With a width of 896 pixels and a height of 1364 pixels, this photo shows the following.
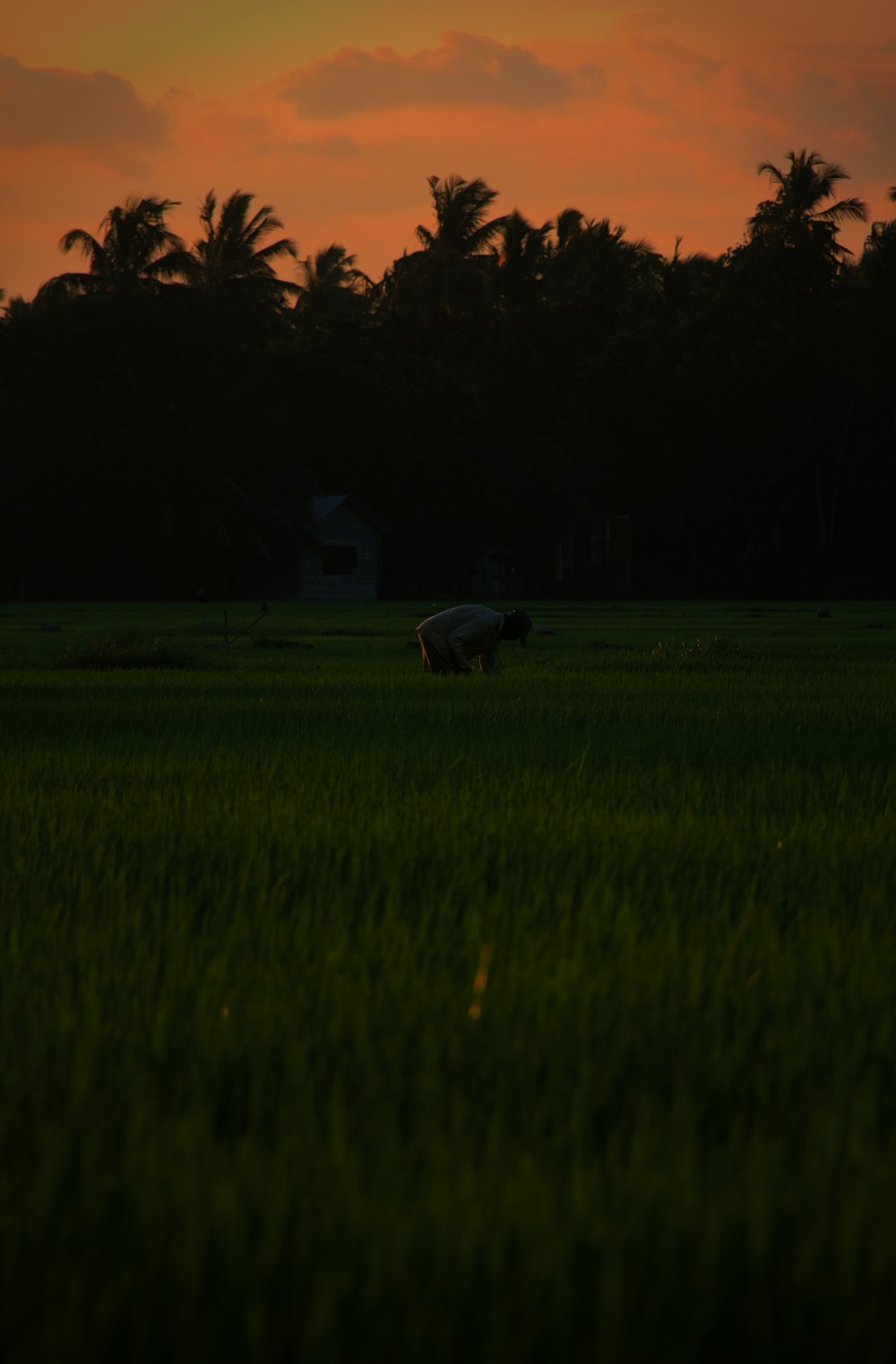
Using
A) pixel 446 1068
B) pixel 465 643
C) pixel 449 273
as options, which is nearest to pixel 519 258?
pixel 449 273

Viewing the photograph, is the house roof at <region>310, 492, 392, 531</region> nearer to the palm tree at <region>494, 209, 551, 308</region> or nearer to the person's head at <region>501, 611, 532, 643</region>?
the palm tree at <region>494, 209, 551, 308</region>

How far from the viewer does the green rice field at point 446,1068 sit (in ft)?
4.73

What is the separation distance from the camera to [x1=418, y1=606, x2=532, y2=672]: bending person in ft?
38.1

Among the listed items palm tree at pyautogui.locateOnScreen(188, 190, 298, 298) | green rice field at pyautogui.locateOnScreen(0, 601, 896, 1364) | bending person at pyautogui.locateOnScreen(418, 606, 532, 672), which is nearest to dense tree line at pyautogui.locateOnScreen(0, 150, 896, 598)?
palm tree at pyautogui.locateOnScreen(188, 190, 298, 298)

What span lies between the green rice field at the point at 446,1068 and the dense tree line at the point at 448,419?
42.2 metres

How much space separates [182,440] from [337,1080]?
154ft

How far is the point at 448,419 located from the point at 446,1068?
50.1m

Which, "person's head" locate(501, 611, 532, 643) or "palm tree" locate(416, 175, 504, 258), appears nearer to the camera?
"person's head" locate(501, 611, 532, 643)

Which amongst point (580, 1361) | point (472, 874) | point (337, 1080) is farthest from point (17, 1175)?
point (472, 874)

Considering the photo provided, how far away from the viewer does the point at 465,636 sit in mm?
11727

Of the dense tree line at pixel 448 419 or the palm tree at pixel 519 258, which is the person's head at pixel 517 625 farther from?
the palm tree at pixel 519 258

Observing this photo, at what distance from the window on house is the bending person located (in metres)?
40.5

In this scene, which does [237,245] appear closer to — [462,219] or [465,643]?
[462,219]

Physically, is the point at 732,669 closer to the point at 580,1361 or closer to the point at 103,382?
the point at 580,1361
